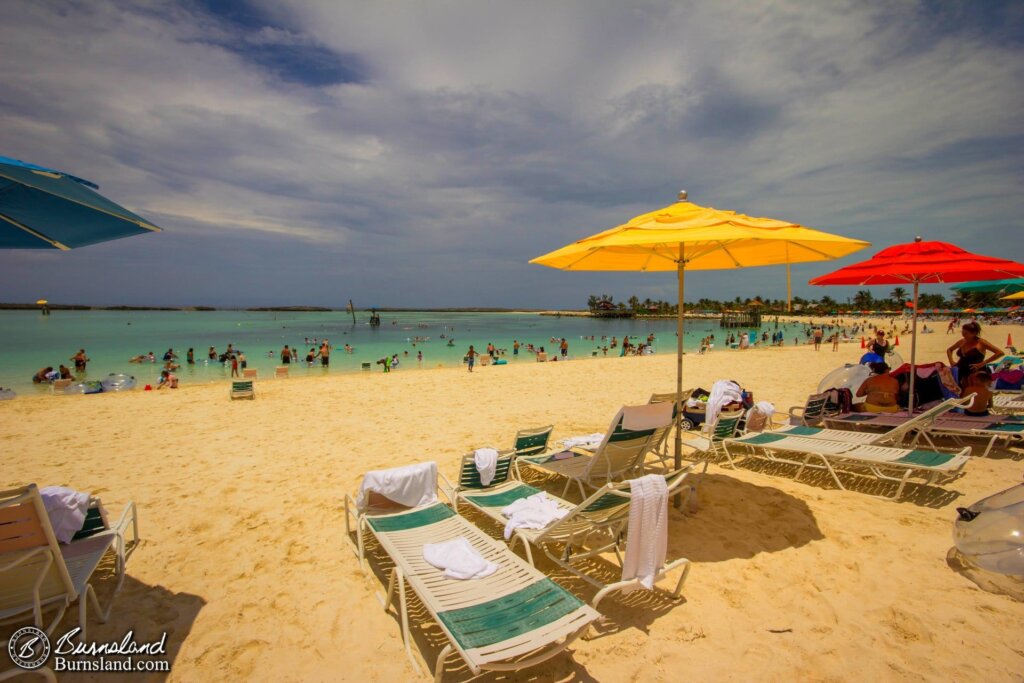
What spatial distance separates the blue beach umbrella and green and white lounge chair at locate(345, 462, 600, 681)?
2.67 m

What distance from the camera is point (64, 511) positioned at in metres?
3.02

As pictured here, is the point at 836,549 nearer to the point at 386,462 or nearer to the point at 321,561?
the point at 321,561

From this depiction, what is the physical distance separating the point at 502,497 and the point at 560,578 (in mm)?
881

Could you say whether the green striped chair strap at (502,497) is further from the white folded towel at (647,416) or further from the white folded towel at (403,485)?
the white folded towel at (647,416)

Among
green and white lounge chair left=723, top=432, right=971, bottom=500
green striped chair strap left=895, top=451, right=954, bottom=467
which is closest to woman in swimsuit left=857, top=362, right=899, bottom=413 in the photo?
green and white lounge chair left=723, top=432, right=971, bottom=500

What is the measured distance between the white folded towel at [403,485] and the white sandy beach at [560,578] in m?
0.50

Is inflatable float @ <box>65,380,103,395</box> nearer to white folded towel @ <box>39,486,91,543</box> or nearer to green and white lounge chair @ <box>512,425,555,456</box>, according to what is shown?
white folded towel @ <box>39,486,91,543</box>

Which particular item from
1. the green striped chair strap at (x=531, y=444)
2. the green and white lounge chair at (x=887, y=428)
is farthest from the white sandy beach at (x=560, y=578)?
the green striped chair strap at (x=531, y=444)

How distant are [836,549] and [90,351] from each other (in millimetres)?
40923

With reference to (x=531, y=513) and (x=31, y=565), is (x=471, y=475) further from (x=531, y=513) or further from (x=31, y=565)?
(x=31, y=565)

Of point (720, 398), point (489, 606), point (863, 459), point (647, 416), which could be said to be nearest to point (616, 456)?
point (647, 416)

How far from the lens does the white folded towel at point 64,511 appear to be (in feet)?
9.84

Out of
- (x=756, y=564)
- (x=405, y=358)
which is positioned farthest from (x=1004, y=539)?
(x=405, y=358)

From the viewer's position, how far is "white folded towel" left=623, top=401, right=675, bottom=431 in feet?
12.5
